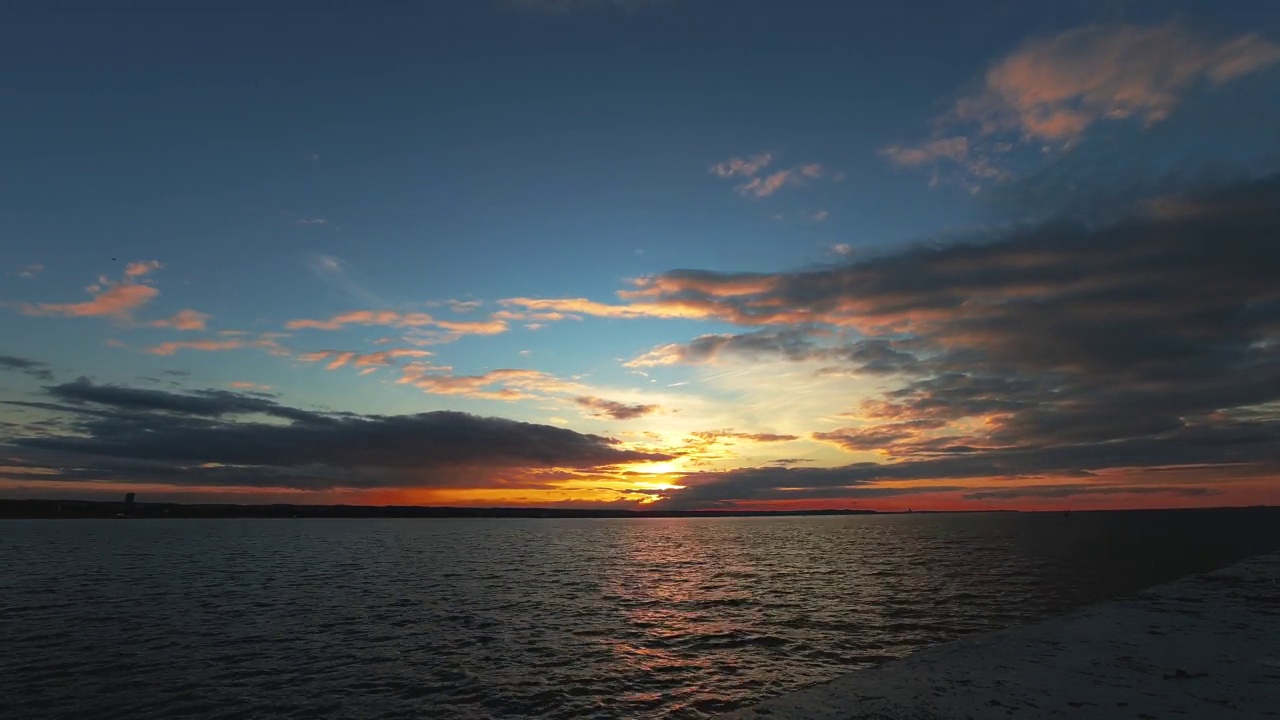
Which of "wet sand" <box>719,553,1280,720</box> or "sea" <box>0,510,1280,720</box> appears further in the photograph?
"sea" <box>0,510,1280,720</box>

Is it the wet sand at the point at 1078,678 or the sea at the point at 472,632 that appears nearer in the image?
the wet sand at the point at 1078,678

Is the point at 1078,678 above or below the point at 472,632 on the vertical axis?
above

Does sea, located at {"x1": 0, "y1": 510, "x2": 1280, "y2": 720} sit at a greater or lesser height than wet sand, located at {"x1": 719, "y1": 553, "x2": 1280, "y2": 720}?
lesser

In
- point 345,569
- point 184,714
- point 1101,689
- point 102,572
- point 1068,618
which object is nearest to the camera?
point 1101,689

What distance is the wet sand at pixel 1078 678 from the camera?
1723 cm

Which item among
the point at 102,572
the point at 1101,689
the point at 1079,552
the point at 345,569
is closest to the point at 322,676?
the point at 1101,689

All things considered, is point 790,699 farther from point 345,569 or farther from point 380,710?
point 345,569

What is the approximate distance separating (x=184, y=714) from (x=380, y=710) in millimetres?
6470

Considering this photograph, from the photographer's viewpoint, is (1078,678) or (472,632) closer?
(1078,678)

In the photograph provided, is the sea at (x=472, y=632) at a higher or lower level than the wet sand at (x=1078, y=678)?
lower

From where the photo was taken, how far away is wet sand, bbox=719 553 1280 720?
17.2 meters

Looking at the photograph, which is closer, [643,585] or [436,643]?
[436,643]

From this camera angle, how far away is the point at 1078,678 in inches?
792

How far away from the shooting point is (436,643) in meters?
32.9
